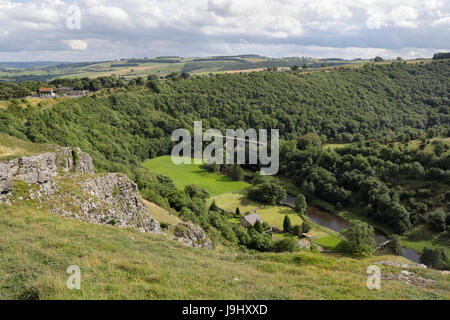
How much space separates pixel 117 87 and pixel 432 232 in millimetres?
104299

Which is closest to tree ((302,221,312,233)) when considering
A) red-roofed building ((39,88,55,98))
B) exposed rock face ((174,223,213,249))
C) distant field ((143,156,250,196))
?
distant field ((143,156,250,196))

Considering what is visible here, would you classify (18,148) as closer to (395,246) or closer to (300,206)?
(300,206)

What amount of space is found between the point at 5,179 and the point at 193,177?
186ft

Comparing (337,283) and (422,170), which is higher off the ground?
(337,283)

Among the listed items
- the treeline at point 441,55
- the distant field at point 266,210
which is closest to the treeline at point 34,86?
the distant field at point 266,210

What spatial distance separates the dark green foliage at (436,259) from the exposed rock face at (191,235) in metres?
32.5

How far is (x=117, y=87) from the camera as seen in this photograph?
357 ft

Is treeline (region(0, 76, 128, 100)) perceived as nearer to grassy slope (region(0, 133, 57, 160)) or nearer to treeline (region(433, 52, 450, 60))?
grassy slope (region(0, 133, 57, 160))

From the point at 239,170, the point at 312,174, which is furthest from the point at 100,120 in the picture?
the point at 312,174

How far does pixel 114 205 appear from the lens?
2552cm

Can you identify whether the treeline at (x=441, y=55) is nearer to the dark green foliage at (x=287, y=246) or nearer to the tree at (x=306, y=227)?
the tree at (x=306, y=227)

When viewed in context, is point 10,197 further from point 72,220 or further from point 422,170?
point 422,170

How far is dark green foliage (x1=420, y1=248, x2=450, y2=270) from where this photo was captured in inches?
1523

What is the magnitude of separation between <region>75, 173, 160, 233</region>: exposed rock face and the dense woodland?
13.4m
